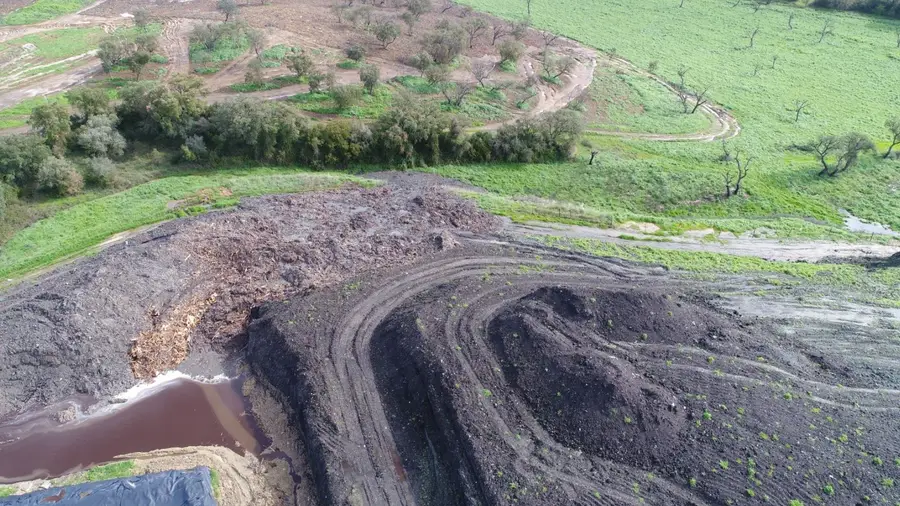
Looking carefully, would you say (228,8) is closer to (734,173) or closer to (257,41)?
(257,41)

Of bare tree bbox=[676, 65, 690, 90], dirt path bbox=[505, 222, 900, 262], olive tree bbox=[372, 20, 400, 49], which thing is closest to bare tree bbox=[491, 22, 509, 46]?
olive tree bbox=[372, 20, 400, 49]

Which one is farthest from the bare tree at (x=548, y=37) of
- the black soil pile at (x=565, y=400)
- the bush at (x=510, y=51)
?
the black soil pile at (x=565, y=400)

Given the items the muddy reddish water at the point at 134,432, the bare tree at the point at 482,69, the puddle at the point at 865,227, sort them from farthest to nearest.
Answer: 1. the bare tree at the point at 482,69
2. the puddle at the point at 865,227
3. the muddy reddish water at the point at 134,432

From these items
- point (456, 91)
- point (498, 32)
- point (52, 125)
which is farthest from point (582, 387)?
point (498, 32)

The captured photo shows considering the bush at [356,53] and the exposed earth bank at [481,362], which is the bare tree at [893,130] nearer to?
the exposed earth bank at [481,362]

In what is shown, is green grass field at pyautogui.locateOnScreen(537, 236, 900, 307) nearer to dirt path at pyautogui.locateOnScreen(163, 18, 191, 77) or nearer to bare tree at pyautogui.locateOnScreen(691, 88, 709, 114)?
bare tree at pyautogui.locateOnScreen(691, 88, 709, 114)

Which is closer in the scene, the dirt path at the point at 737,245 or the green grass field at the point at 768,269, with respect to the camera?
the green grass field at the point at 768,269
